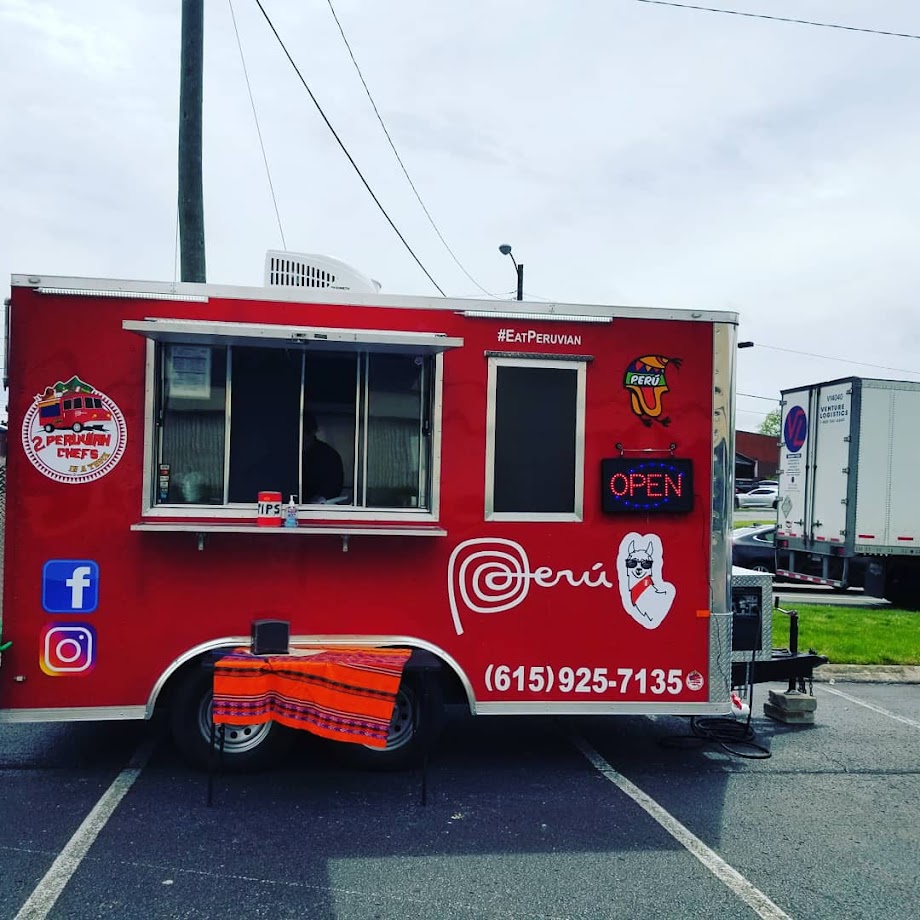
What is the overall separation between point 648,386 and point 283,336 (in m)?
2.28

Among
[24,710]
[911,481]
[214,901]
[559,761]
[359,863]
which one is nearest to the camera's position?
[214,901]

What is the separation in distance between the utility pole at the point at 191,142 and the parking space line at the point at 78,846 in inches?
199

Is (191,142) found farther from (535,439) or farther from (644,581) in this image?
(644,581)

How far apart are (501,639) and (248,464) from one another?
1.87m

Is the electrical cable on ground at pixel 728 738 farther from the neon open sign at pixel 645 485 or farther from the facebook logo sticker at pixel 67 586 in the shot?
the facebook logo sticker at pixel 67 586

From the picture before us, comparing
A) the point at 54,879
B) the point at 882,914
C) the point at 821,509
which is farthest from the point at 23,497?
the point at 821,509

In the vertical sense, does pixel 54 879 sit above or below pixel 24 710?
below

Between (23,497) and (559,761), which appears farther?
(559,761)

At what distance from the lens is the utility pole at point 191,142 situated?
354 inches

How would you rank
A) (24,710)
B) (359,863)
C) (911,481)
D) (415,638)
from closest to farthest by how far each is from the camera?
1. (359,863)
2. (24,710)
3. (415,638)
4. (911,481)

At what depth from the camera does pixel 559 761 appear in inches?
237

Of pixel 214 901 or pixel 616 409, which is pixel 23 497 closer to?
pixel 214 901

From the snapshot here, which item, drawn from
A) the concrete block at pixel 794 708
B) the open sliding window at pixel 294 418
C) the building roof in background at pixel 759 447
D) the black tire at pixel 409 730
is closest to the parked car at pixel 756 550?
the concrete block at pixel 794 708

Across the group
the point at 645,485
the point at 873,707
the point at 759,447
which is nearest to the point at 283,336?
the point at 645,485
